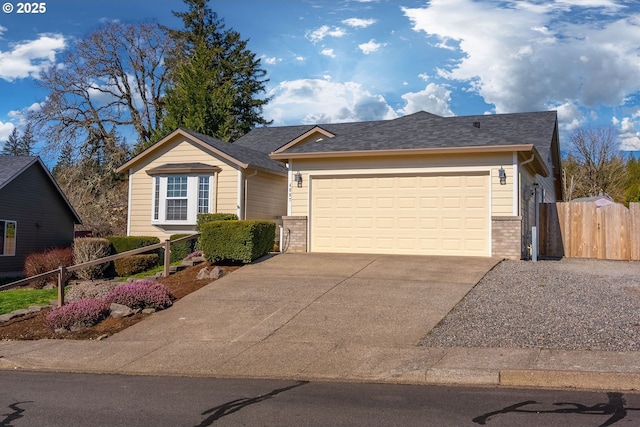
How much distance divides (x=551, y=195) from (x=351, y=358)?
22494 mm

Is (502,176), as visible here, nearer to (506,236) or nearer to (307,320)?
(506,236)

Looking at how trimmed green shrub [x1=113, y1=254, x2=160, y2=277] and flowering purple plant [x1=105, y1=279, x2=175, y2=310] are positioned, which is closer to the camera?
flowering purple plant [x1=105, y1=279, x2=175, y2=310]

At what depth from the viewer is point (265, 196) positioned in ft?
75.4

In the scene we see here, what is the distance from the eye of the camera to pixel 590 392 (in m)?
6.80

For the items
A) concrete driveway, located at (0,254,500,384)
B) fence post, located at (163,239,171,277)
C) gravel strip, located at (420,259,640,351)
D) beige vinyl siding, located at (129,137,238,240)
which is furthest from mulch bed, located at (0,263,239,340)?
beige vinyl siding, located at (129,137,238,240)

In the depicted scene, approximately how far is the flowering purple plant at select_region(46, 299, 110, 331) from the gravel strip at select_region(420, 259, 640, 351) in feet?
20.5

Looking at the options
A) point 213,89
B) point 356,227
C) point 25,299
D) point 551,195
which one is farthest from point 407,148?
point 213,89

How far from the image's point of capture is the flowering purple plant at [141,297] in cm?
1222

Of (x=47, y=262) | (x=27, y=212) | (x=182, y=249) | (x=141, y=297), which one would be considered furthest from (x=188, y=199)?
(x=141, y=297)

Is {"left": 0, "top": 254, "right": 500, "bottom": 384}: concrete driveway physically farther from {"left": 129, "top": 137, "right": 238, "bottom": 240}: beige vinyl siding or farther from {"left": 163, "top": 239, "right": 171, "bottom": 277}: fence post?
{"left": 129, "top": 137, "right": 238, "bottom": 240}: beige vinyl siding

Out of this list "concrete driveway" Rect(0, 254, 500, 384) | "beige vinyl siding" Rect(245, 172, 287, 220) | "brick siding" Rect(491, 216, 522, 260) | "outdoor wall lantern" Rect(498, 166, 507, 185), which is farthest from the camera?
"beige vinyl siding" Rect(245, 172, 287, 220)

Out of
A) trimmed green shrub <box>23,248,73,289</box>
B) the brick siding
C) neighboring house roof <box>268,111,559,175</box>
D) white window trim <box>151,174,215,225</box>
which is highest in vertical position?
neighboring house roof <box>268,111,559,175</box>

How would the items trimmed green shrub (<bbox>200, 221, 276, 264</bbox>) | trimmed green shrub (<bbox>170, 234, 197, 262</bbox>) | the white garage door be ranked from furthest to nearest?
trimmed green shrub (<bbox>170, 234, 197, 262</bbox>), the white garage door, trimmed green shrub (<bbox>200, 221, 276, 264</bbox>)

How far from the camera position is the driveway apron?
8508 mm
